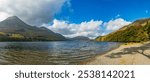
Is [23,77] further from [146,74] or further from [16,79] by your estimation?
[146,74]

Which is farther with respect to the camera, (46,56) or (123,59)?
(46,56)

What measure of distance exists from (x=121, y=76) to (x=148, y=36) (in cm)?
6271

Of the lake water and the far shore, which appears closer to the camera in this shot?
the far shore

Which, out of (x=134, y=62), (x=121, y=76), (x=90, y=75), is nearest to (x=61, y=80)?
(x=90, y=75)

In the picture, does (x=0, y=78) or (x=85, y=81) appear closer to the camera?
(x=85, y=81)

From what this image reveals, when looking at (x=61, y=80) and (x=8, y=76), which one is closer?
(x=61, y=80)

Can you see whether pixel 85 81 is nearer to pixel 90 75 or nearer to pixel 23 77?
pixel 90 75

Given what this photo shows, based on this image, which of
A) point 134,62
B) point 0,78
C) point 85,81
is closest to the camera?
point 85,81

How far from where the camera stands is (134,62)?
28266 millimetres

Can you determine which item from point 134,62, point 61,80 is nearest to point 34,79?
point 61,80

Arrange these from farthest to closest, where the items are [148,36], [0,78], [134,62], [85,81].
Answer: [148,36], [134,62], [0,78], [85,81]

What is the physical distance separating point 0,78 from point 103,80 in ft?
25.6

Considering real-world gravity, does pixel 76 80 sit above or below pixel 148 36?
below

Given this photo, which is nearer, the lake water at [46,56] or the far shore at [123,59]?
the far shore at [123,59]
